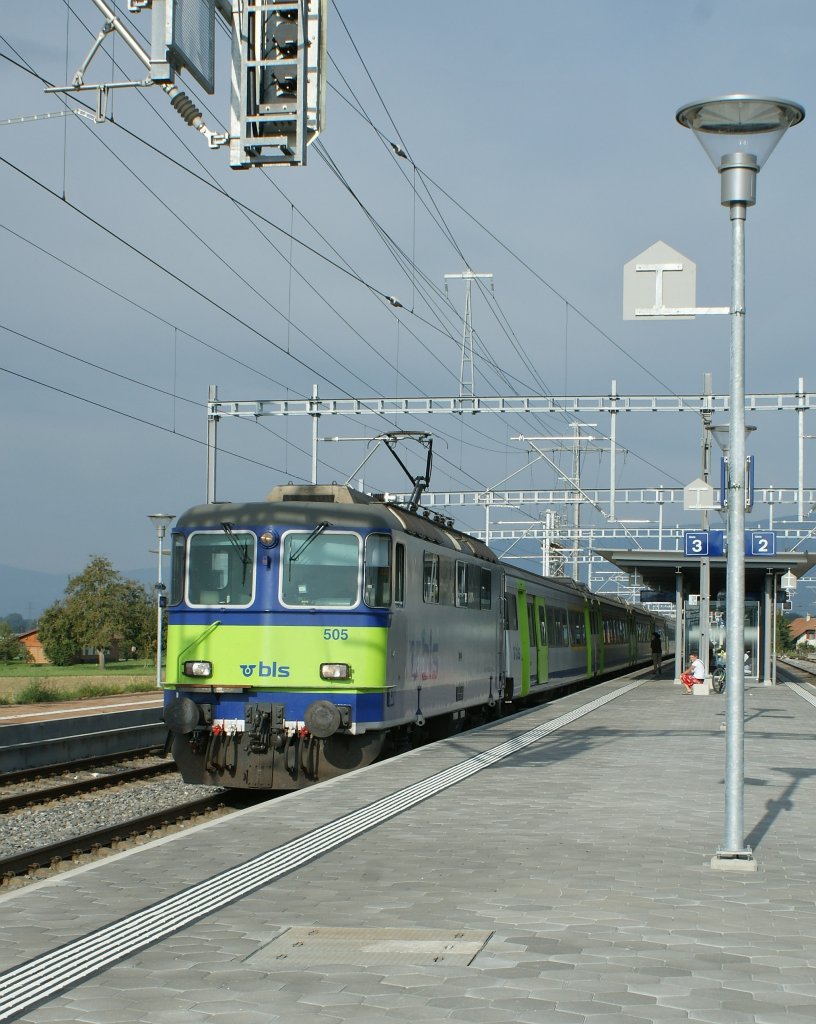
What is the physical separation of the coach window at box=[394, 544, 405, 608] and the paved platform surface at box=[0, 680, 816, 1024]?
2883mm

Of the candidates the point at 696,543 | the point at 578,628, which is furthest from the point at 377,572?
the point at 578,628

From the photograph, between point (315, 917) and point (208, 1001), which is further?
point (315, 917)

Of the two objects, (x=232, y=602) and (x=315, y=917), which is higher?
(x=232, y=602)

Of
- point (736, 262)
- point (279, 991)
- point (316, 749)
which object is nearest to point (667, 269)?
point (736, 262)

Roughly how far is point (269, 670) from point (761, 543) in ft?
53.4

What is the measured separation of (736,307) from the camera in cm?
880

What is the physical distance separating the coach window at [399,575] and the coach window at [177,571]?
2378 millimetres

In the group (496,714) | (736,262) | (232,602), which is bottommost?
(496,714)

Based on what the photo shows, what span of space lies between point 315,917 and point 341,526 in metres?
7.77

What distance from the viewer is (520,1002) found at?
523cm

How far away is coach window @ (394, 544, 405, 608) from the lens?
48.0ft

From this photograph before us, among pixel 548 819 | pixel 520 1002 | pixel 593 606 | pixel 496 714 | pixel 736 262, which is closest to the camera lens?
pixel 520 1002

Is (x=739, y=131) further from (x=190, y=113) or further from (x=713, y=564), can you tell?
(x=713, y=564)

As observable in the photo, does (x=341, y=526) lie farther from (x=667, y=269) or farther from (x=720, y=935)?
(x=720, y=935)
